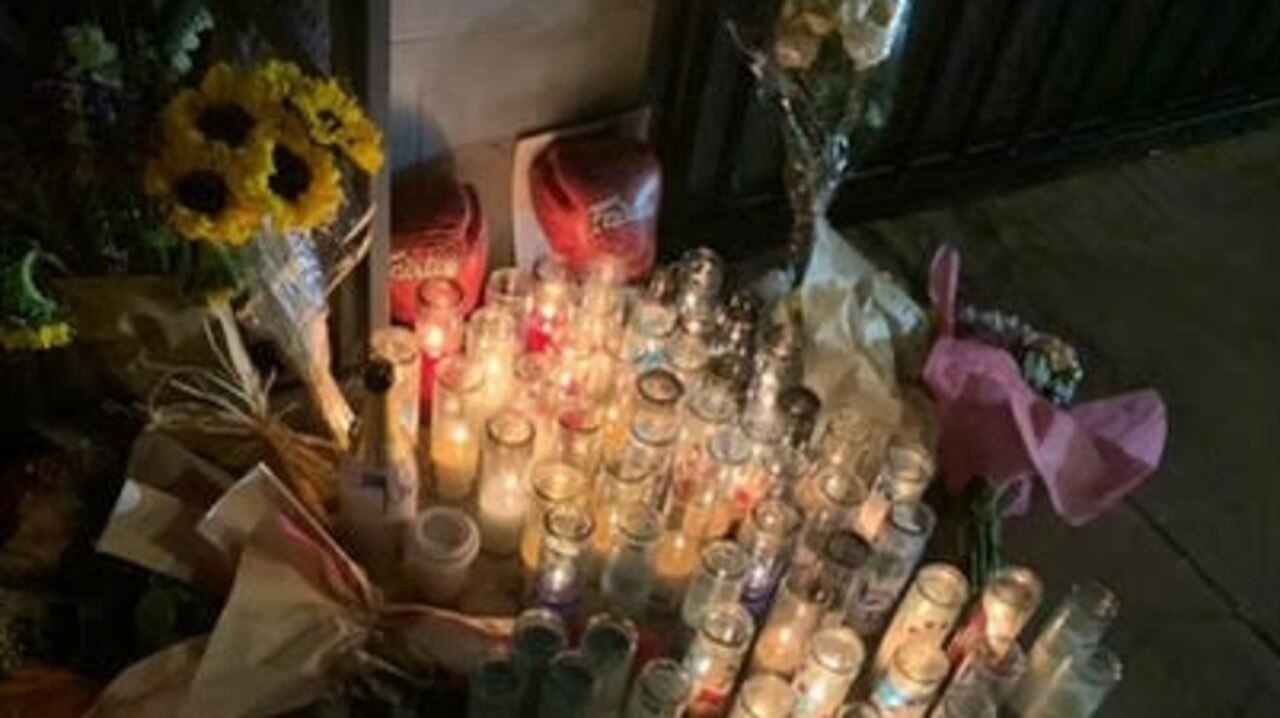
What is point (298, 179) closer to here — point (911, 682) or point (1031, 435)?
point (911, 682)

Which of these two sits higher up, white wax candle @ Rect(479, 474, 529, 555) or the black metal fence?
the black metal fence

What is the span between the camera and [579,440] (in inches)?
74.1

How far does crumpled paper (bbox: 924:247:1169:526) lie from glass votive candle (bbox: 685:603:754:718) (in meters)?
0.53

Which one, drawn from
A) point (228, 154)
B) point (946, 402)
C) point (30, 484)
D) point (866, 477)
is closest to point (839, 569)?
point (866, 477)

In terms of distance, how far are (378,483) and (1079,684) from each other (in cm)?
95

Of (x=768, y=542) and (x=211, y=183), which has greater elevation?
(x=211, y=183)

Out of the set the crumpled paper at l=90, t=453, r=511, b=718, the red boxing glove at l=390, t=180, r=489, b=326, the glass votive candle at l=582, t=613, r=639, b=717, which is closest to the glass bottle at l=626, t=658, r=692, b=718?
the glass votive candle at l=582, t=613, r=639, b=717

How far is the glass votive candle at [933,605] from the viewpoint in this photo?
5.75 ft

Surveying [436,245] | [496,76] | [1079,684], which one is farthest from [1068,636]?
[496,76]

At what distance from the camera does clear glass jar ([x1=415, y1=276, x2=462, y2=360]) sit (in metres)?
1.99

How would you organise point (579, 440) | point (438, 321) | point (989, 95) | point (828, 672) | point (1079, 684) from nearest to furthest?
point (828, 672) → point (1079, 684) → point (579, 440) → point (438, 321) → point (989, 95)

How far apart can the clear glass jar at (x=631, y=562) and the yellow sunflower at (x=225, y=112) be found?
0.69 meters

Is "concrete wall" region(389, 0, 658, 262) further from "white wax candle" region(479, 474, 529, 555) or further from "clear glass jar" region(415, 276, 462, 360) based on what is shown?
"white wax candle" region(479, 474, 529, 555)

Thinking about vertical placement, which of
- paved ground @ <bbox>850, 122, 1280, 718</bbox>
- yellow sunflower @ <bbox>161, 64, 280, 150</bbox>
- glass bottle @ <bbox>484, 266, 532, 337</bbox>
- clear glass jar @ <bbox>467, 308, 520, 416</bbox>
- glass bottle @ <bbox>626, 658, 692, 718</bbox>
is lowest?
paved ground @ <bbox>850, 122, 1280, 718</bbox>
